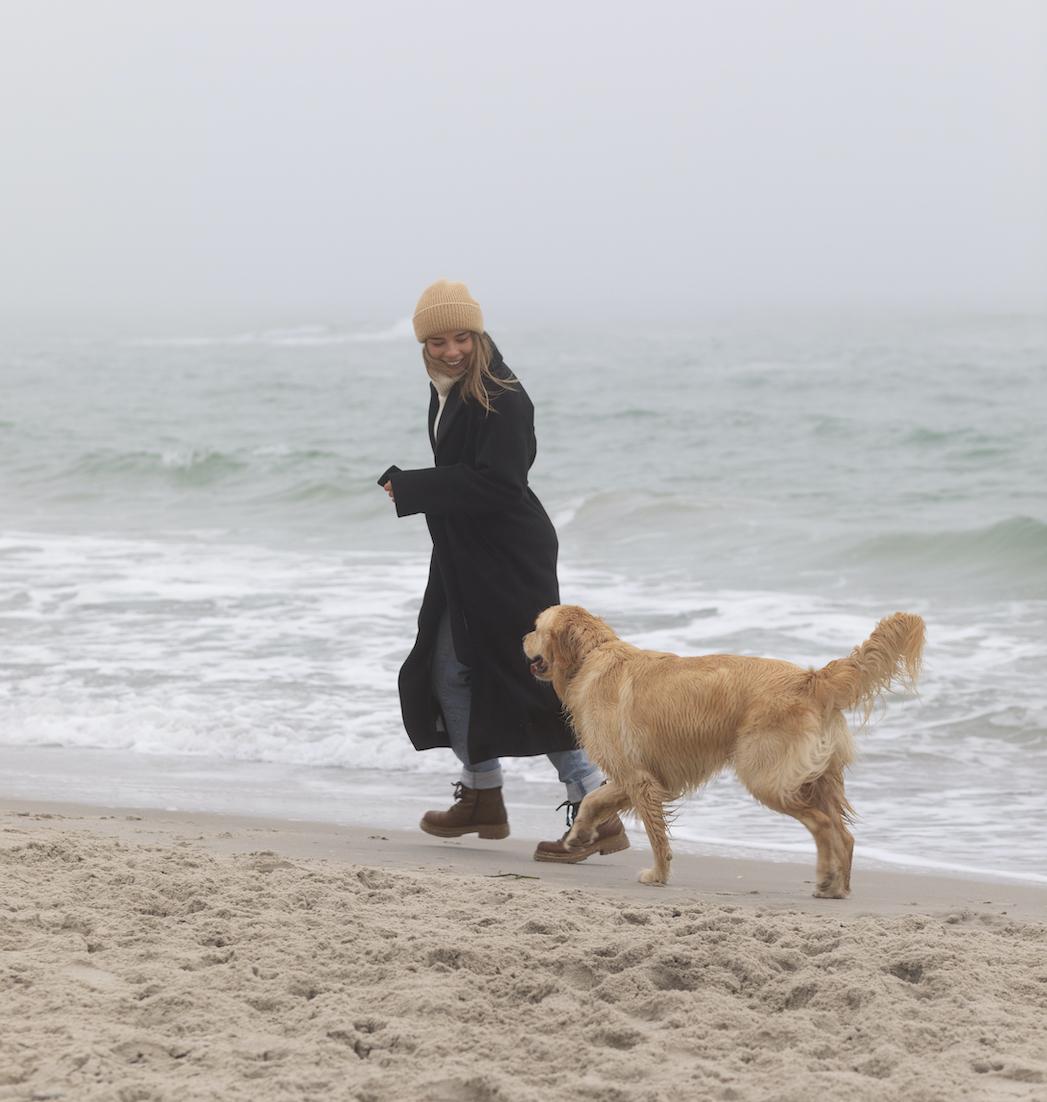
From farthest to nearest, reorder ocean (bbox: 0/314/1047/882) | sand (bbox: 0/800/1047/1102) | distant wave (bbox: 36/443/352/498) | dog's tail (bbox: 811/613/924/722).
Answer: distant wave (bbox: 36/443/352/498) → ocean (bbox: 0/314/1047/882) → dog's tail (bbox: 811/613/924/722) → sand (bbox: 0/800/1047/1102)

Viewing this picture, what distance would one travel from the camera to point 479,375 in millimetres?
4746

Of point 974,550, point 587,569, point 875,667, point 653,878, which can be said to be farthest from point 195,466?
point 875,667

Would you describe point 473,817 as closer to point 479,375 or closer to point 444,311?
point 479,375

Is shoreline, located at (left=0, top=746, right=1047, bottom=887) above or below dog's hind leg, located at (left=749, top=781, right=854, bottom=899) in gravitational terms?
below

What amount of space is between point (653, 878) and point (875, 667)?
1.09 m

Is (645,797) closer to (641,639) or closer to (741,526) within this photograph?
(641,639)

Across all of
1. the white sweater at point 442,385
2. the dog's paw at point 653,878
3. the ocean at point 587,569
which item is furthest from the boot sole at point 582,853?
the white sweater at point 442,385

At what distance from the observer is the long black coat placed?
4738mm

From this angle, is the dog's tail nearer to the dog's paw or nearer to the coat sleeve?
the dog's paw

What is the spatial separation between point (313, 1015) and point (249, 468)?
58.8 feet

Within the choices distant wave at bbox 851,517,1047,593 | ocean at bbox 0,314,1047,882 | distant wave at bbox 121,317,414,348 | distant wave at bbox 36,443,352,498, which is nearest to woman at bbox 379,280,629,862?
ocean at bbox 0,314,1047,882

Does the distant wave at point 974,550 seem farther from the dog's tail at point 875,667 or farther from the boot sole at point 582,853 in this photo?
the dog's tail at point 875,667

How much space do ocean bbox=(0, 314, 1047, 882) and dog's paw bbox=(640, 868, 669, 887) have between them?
2.90 feet

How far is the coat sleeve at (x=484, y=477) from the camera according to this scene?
4688mm
